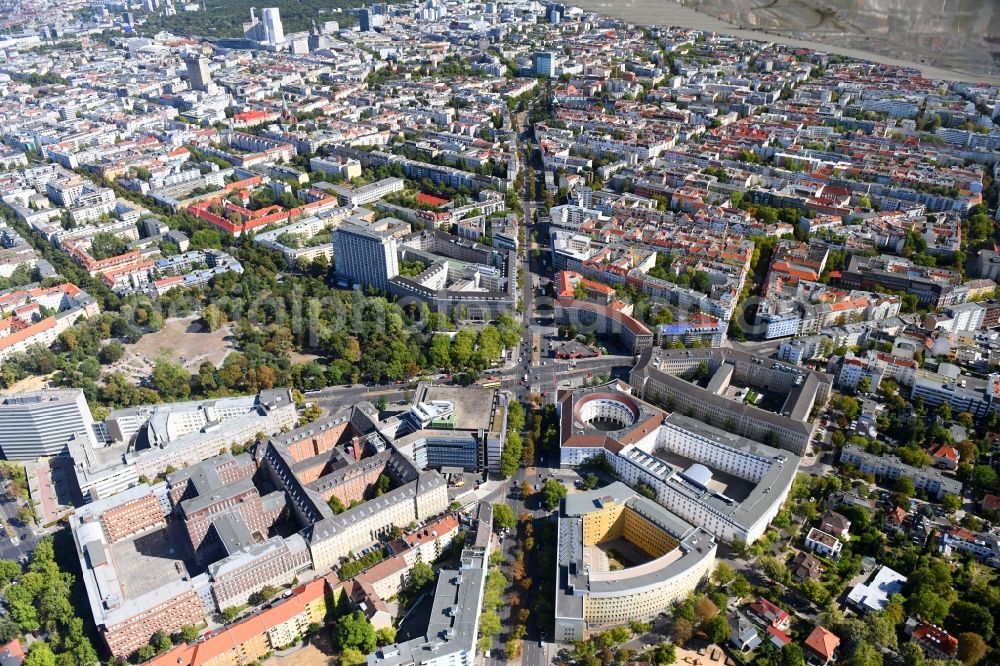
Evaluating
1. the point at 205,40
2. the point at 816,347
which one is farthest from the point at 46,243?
the point at 205,40

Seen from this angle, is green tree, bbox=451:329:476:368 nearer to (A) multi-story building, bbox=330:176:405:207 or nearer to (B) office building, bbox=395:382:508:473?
(B) office building, bbox=395:382:508:473

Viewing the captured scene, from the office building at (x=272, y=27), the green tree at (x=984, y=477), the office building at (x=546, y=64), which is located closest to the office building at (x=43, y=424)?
the green tree at (x=984, y=477)

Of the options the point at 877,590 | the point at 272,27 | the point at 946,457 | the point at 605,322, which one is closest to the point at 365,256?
the point at 605,322

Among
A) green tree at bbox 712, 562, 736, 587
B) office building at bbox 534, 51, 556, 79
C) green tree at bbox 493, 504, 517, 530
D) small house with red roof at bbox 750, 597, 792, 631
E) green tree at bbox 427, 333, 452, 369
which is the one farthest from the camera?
office building at bbox 534, 51, 556, 79

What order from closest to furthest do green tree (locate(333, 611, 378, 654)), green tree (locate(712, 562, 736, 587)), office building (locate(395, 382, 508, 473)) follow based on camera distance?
green tree (locate(333, 611, 378, 654)) < green tree (locate(712, 562, 736, 587)) < office building (locate(395, 382, 508, 473))

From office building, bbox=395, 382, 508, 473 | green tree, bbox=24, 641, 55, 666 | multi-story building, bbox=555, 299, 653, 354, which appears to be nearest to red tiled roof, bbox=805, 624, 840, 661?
office building, bbox=395, 382, 508, 473

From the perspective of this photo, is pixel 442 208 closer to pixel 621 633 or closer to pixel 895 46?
pixel 621 633

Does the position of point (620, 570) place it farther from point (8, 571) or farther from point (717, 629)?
point (8, 571)

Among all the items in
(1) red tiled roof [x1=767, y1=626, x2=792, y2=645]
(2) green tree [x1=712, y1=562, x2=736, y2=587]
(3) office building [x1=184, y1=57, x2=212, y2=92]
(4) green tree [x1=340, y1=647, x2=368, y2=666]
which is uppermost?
(3) office building [x1=184, y1=57, x2=212, y2=92]

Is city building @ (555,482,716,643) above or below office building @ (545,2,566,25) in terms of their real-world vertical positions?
below
